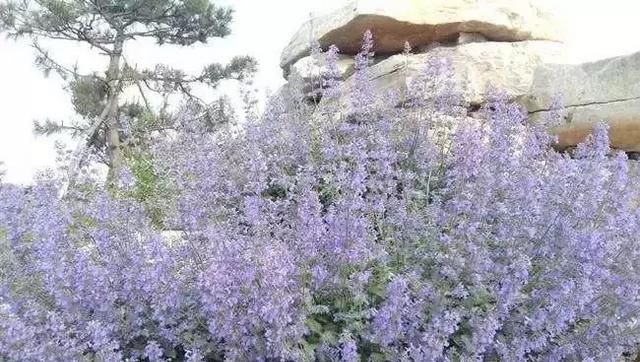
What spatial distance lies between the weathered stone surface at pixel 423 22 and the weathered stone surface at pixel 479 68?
31 cm

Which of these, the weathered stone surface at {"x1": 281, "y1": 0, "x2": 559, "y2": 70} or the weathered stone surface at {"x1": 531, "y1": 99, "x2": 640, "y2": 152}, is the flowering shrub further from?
the weathered stone surface at {"x1": 281, "y1": 0, "x2": 559, "y2": 70}

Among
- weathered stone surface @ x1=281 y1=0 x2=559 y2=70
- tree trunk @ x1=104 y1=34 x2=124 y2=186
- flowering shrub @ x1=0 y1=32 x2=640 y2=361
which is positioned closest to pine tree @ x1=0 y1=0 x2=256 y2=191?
tree trunk @ x1=104 y1=34 x2=124 y2=186

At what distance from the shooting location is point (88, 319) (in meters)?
2.89

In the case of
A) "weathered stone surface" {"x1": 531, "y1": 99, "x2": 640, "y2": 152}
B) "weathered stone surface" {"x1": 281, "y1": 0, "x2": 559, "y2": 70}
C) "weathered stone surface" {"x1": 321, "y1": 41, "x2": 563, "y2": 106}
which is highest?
"weathered stone surface" {"x1": 281, "y1": 0, "x2": 559, "y2": 70}

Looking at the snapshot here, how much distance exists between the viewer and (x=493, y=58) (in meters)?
6.42

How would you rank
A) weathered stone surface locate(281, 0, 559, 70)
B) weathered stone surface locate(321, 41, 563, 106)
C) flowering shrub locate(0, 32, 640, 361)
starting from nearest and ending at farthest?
flowering shrub locate(0, 32, 640, 361) → weathered stone surface locate(321, 41, 563, 106) → weathered stone surface locate(281, 0, 559, 70)

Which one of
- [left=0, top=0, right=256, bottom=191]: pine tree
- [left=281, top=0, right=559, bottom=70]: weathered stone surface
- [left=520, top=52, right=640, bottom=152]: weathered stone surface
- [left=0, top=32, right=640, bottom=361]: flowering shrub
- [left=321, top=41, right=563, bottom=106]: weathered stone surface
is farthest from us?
[left=0, top=0, right=256, bottom=191]: pine tree

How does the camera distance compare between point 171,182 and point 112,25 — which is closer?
point 171,182

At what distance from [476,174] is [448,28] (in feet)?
12.1

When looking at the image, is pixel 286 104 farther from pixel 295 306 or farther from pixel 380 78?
pixel 295 306

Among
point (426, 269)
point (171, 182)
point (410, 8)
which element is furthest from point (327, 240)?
point (410, 8)

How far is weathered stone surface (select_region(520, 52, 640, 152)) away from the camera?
5844mm

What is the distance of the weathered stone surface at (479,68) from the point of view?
20.1ft

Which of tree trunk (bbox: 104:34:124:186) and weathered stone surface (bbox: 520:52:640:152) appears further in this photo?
tree trunk (bbox: 104:34:124:186)
